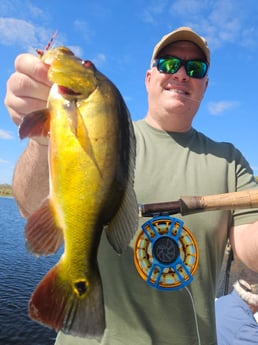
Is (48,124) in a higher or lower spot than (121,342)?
higher

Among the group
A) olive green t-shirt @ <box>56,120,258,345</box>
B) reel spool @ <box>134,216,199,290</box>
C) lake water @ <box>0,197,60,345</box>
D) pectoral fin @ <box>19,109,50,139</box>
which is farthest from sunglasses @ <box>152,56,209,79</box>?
lake water @ <box>0,197,60,345</box>

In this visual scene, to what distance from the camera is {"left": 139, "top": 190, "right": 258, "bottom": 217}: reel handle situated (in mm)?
2643

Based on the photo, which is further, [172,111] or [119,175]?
[172,111]

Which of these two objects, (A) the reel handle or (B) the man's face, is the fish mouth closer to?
(A) the reel handle

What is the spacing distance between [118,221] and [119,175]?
10.4 inches

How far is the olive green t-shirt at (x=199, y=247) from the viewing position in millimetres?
2660

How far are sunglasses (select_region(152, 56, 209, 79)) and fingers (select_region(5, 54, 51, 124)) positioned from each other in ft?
5.82

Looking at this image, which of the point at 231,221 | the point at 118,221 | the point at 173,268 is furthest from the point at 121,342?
the point at 231,221

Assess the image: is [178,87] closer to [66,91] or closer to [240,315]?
[66,91]

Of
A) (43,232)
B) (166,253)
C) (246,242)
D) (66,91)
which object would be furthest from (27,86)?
(246,242)

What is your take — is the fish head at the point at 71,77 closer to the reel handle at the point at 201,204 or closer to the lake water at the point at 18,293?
the reel handle at the point at 201,204

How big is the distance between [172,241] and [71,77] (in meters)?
1.58

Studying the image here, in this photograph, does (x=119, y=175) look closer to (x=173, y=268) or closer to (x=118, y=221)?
(x=118, y=221)

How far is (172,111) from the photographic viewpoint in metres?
3.34
